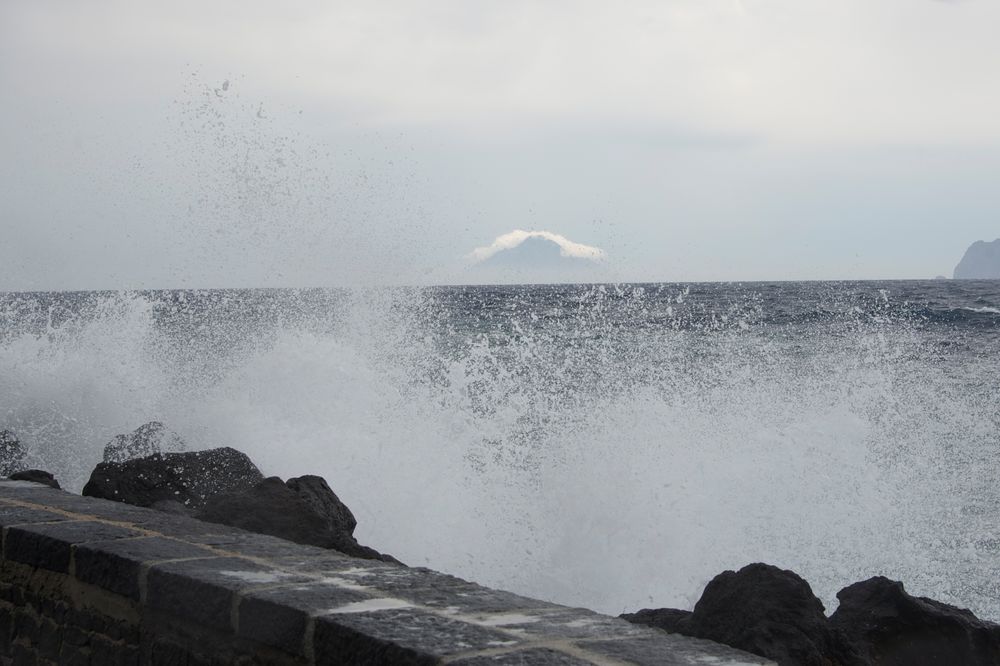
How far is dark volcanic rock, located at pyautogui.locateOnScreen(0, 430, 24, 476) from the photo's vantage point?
22.5 ft

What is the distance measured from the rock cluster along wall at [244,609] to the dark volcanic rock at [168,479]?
1482 millimetres

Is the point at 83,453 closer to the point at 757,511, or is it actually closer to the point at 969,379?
the point at 757,511

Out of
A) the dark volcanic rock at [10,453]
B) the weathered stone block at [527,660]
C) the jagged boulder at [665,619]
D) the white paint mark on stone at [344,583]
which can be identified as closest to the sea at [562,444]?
the dark volcanic rock at [10,453]

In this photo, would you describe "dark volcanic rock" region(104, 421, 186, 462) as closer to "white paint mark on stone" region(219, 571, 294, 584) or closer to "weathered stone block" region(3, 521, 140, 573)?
"weathered stone block" region(3, 521, 140, 573)

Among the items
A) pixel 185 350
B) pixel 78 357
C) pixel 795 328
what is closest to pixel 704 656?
pixel 78 357

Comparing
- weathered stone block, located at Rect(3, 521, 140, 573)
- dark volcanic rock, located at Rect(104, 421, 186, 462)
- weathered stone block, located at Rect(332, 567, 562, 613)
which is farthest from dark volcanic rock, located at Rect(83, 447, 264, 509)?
weathered stone block, located at Rect(332, 567, 562, 613)

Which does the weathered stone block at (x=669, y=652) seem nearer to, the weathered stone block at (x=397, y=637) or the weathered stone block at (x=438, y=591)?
the weathered stone block at (x=397, y=637)

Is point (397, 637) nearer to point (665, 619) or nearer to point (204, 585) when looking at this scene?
point (204, 585)

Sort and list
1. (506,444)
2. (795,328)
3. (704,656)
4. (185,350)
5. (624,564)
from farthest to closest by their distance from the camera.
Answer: (795,328), (185,350), (506,444), (624,564), (704,656)

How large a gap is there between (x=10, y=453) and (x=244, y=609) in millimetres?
5568

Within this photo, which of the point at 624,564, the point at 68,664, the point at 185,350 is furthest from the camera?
the point at 185,350

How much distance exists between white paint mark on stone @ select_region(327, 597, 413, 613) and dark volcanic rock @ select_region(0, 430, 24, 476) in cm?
550

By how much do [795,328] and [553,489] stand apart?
52.9 ft

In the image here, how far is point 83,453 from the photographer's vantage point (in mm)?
8383
